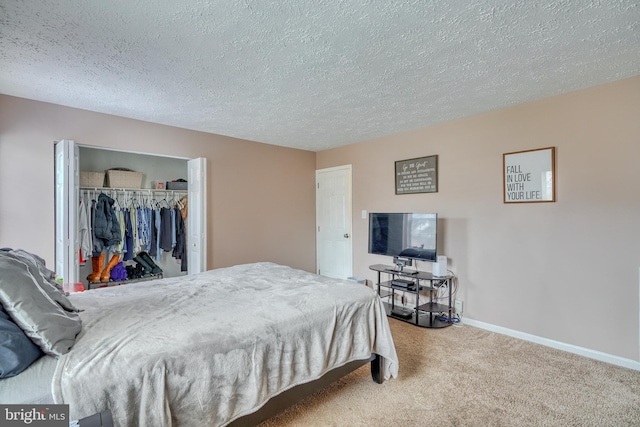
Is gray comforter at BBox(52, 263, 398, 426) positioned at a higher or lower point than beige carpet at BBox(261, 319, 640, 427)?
higher

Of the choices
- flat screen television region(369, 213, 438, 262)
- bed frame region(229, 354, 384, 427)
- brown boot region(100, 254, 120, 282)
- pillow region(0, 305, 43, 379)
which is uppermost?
flat screen television region(369, 213, 438, 262)

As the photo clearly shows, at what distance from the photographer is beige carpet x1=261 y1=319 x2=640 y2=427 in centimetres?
193

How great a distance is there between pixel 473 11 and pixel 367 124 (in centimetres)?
218

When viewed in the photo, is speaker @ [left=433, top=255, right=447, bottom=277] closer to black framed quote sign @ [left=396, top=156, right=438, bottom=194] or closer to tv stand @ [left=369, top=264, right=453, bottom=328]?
tv stand @ [left=369, top=264, right=453, bottom=328]

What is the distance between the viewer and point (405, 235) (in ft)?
12.6

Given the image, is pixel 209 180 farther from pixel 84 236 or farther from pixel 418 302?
pixel 418 302

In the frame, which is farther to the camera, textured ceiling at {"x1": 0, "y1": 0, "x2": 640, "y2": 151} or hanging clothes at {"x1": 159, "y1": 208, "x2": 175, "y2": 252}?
hanging clothes at {"x1": 159, "y1": 208, "x2": 175, "y2": 252}

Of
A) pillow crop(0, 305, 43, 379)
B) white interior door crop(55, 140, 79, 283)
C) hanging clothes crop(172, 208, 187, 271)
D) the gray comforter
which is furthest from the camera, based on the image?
hanging clothes crop(172, 208, 187, 271)

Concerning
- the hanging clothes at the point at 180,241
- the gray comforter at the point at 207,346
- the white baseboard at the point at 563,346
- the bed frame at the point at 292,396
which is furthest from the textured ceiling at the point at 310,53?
the white baseboard at the point at 563,346

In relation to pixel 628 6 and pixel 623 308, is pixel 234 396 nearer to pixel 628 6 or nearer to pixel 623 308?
pixel 628 6

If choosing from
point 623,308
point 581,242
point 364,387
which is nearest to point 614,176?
point 581,242

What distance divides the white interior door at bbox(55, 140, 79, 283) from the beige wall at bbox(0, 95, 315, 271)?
24cm

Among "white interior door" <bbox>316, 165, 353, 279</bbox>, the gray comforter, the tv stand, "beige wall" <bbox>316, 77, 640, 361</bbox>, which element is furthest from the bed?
"white interior door" <bbox>316, 165, 353, 279</bbox>

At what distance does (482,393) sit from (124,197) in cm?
457
